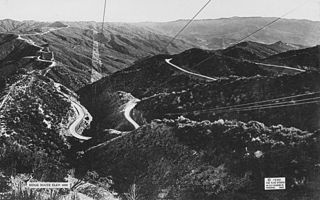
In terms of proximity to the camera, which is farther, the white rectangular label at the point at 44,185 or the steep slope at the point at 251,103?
the steep slope at the point at 251,103

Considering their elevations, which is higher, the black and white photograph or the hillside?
the hillside

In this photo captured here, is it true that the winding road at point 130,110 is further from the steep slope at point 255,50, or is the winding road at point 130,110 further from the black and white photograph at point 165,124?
the steep slope at point 255,50

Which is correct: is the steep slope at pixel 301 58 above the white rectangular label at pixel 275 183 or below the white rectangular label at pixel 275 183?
above

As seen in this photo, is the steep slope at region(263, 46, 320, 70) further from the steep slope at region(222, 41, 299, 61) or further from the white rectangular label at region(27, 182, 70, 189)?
the white rectangular label at region(27, 182, 70, 189)

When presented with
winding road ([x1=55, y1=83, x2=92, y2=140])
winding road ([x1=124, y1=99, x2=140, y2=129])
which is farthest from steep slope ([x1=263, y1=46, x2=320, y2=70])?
winding road ([x1=55, y1=83, x2=92, y2=140])

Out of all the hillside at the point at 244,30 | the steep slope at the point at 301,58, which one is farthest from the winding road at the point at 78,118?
the steep slope at the point at 301,58

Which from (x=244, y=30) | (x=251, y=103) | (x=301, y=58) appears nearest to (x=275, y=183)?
(x=251, y=103)

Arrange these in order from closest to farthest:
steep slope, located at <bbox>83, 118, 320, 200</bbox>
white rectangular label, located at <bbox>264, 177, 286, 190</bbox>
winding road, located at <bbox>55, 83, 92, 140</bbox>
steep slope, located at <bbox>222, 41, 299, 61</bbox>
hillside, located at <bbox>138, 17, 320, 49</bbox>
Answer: white rectangular label, located at <bbox>264, 177, 286, 190</bbox> < steep slope, located at <bbox>83, 118, 320, 200</bbox> < winding road, located at <bbox>55, 83, 92, 140</bbox> < hillside, located at <bbox>138, 17, 320, 49</bbox> < steep slope, located at <bbox>222, 41, 299, 61</bbox>
